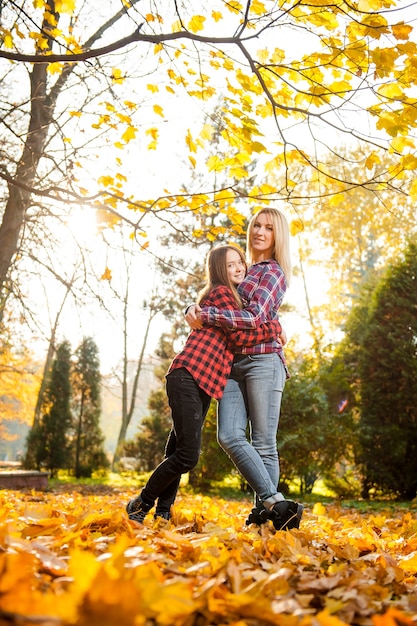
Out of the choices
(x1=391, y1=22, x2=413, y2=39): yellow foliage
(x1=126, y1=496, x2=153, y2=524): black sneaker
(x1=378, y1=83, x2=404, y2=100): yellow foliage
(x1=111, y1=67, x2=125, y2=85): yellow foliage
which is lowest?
(x1=126, y1=496, x2=153, y2=524): black sneaker

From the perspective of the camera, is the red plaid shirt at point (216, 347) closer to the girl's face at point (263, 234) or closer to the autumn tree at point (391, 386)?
the girl's face at point (263, 234)

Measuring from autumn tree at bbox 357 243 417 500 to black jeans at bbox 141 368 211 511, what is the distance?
6.83 metres

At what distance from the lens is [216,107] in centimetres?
429

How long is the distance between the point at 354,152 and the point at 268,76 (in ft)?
49.7

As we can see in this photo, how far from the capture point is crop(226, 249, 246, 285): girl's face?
2.96 meters

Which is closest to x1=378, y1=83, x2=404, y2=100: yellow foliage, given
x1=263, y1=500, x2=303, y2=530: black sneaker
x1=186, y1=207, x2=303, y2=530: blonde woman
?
x1=186, y1=207, x2=303, y2=530: blonde woman

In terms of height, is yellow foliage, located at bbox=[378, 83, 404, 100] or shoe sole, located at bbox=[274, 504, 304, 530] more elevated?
yellow foliage, located at bbox=[378, 83, 404, 100]

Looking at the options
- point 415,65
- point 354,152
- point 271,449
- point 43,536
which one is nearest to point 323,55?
point 415,65

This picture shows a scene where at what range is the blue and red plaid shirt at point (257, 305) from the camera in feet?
8.86

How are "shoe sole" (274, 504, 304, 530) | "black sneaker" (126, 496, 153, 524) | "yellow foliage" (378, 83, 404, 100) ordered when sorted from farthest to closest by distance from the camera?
"yellow foliage" (378, 83, 404, 100) → "black sneaker" (126, 496, 153, 524) → "shoe sole" (274, 504, 304, 530)

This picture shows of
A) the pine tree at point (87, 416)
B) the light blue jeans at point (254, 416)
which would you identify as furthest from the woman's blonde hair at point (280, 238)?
the pine tree at point (87, 416)

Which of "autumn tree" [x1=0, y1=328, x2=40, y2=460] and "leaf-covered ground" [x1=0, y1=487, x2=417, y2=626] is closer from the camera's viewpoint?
"leaf-covered ground" [x1=0, y1=487, x2=417, y2=626]

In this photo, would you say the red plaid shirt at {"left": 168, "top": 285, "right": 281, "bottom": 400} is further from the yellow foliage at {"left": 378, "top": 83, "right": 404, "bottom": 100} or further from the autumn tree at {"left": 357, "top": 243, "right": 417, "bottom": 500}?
the autumn tree at {"left": 357, "top": 243, "right": 417, "bottom": 500}

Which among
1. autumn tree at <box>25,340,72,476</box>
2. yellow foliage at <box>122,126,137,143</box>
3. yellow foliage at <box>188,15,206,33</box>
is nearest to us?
yellow foliage at <box>188,15,206,33</box>
